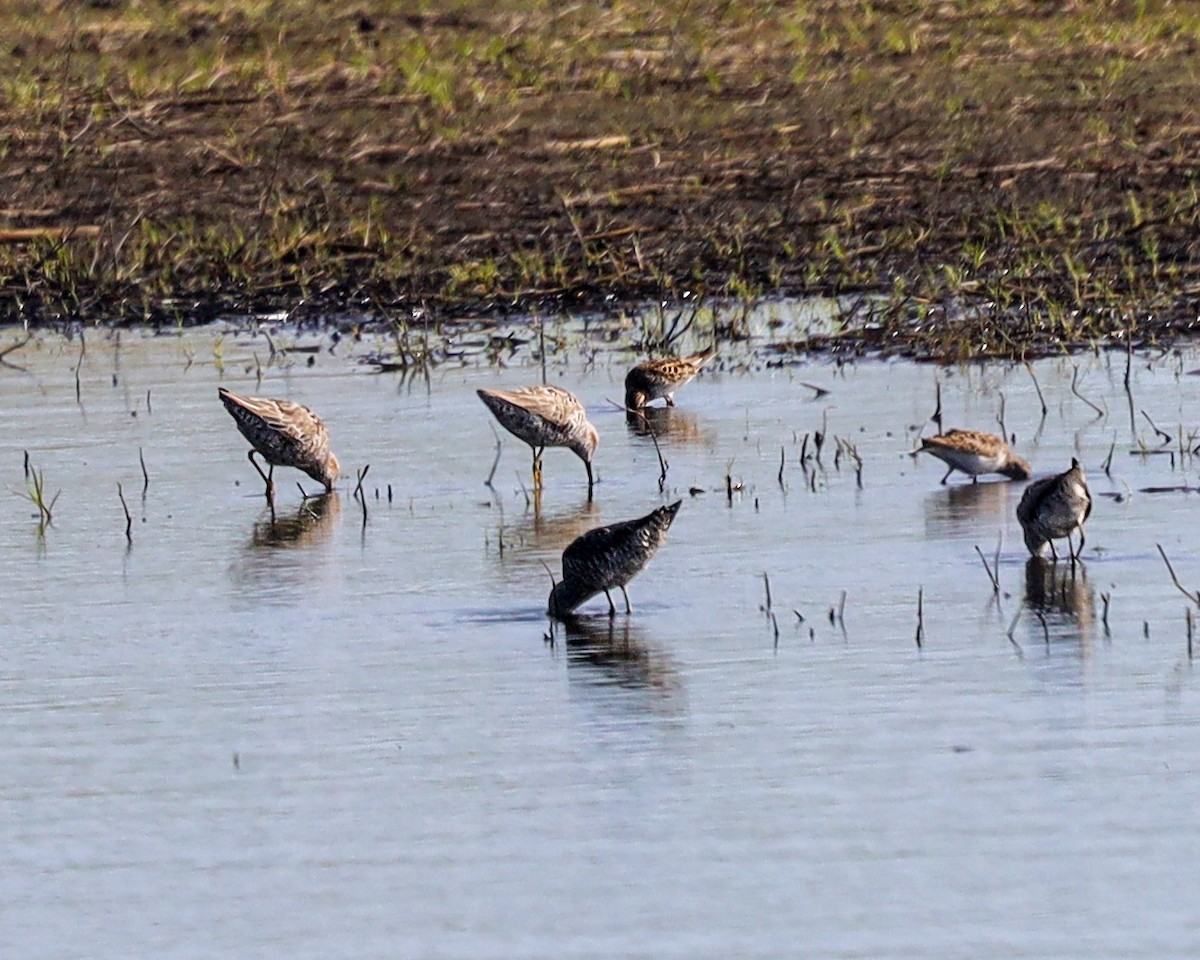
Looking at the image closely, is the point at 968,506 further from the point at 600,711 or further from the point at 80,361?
the point at 80,361

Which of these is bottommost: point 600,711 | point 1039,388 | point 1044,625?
point 600,711

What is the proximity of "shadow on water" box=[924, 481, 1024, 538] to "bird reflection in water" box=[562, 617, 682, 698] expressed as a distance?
5.96 feet

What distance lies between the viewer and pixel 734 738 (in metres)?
7.93

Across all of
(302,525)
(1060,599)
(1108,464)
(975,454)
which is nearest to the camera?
(1060,599)

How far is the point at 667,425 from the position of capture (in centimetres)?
1351

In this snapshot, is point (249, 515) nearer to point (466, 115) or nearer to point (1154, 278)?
point (1154, 278)

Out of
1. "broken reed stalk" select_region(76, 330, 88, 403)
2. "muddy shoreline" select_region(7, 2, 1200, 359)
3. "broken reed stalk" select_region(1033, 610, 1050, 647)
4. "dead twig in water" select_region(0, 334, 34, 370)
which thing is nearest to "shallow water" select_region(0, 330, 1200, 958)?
"broken reed stalk" select_region(1033, 610, 1050, 647)

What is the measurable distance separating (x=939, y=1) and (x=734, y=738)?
56.9 ft

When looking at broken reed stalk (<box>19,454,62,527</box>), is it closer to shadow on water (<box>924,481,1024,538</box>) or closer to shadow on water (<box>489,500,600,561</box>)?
shadow on water (<box>489,500,600,561</box>)

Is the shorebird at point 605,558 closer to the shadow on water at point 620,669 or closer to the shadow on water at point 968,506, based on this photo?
the shadow on water at point 620,669

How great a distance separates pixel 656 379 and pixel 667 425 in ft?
2.10

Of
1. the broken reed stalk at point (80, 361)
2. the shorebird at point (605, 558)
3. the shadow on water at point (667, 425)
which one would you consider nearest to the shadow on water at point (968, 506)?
the shorebird at point (605, 558)

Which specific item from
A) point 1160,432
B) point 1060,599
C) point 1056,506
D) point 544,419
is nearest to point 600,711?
point 1060,599

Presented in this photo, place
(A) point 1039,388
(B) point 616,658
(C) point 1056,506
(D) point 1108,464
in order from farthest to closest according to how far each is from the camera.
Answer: (A) point 1039,388 → (D) point 1108,464 → (C) point 1056,506 → (B) point 616,658
